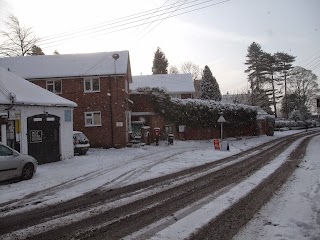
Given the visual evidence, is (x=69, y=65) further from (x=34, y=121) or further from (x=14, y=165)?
(x=14, y=165)

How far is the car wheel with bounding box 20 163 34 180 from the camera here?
42.3 feet

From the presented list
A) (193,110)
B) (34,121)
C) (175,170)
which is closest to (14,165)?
(34,121)

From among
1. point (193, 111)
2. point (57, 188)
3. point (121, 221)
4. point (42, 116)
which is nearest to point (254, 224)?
point (121, 221)

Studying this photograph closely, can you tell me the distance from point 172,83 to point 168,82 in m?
0.63

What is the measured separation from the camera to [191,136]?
114 ft

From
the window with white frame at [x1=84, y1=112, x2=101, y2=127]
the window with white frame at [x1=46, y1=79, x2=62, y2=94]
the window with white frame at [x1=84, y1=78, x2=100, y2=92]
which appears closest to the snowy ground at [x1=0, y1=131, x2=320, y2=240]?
the window with white frame at [x1=84, y1=112, x2=101, y2=127]

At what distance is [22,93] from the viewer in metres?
17.5

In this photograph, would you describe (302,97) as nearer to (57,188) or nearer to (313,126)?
(313,126)

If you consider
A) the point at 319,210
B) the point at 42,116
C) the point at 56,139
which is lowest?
the point at 319,210

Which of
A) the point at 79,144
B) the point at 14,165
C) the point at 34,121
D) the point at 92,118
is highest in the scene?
the point at 92,118

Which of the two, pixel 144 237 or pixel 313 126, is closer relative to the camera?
pixel 144 237

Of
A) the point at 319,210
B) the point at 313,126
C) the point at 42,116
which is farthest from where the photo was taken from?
the point at 313,126

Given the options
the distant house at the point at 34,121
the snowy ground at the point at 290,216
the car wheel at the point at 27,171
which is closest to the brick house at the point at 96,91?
the distant house at the point at 34,121

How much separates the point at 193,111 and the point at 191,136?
253 cm
